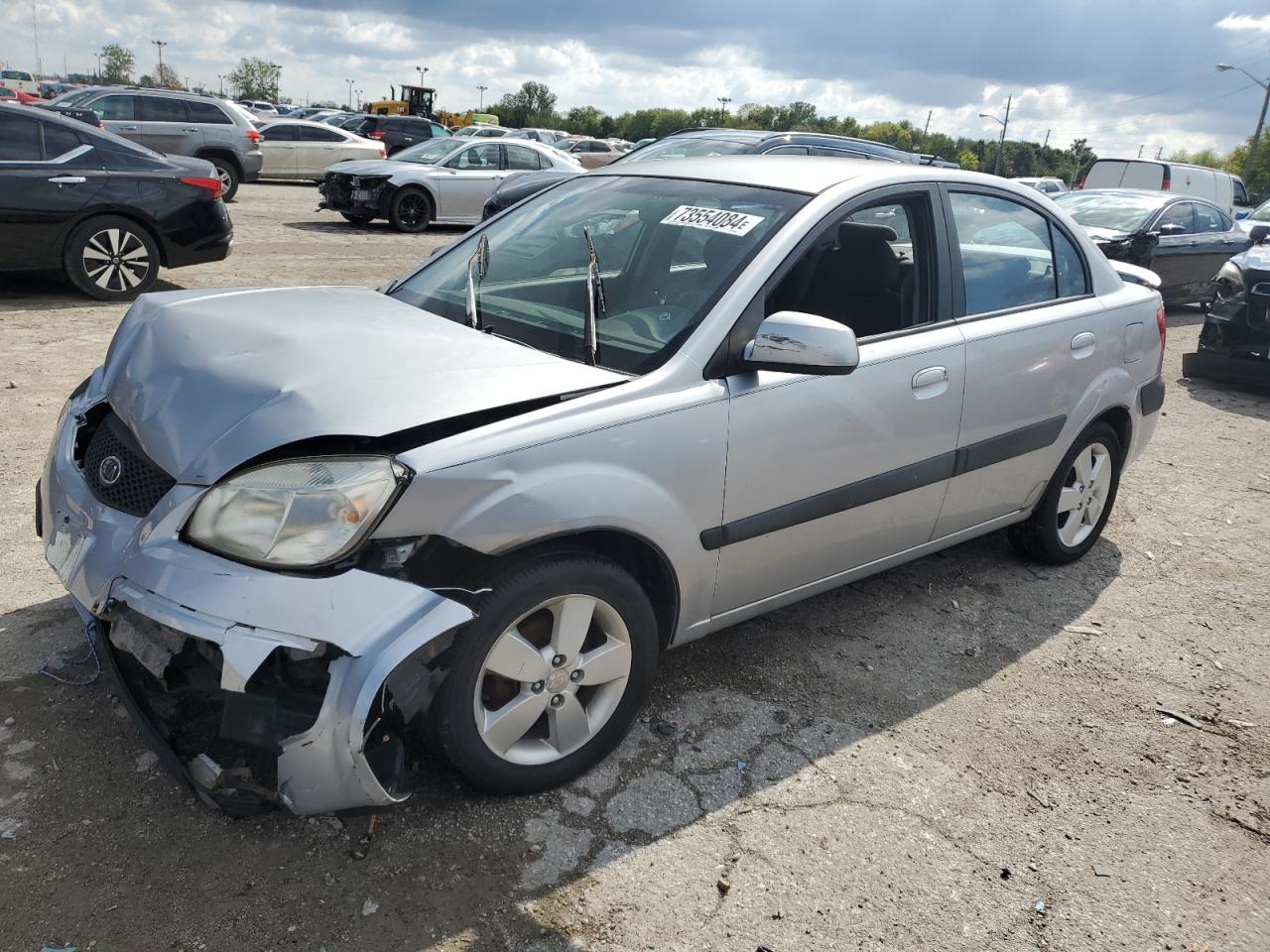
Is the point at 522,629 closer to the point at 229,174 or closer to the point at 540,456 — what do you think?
the point at 540,456

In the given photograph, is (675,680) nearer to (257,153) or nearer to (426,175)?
(426,175)

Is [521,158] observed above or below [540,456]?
above

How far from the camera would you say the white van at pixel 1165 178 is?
690 inches

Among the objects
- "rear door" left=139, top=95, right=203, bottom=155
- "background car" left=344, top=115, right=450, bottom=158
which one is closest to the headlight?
"rear door" left=139, top=95, right=203, bottom=155

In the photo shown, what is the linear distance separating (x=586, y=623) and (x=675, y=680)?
861 mm

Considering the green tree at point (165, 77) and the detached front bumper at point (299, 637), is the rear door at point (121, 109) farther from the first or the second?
the green tree at point (165, 77)

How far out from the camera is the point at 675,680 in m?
3.46

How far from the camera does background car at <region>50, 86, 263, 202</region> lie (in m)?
17.2

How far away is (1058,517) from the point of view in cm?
450

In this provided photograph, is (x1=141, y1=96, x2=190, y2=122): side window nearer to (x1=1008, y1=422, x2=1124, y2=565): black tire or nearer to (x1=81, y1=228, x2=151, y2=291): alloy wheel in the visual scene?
(x1=81, y1=228, x2=151, y2=291): alloy wheel

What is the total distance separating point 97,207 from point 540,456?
7.21 meters

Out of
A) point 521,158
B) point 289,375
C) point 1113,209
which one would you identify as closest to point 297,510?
point 289,375

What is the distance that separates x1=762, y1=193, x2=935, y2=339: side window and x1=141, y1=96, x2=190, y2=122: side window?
17091mm

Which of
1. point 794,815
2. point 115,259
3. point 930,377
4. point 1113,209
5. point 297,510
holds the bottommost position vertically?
point 794,815
